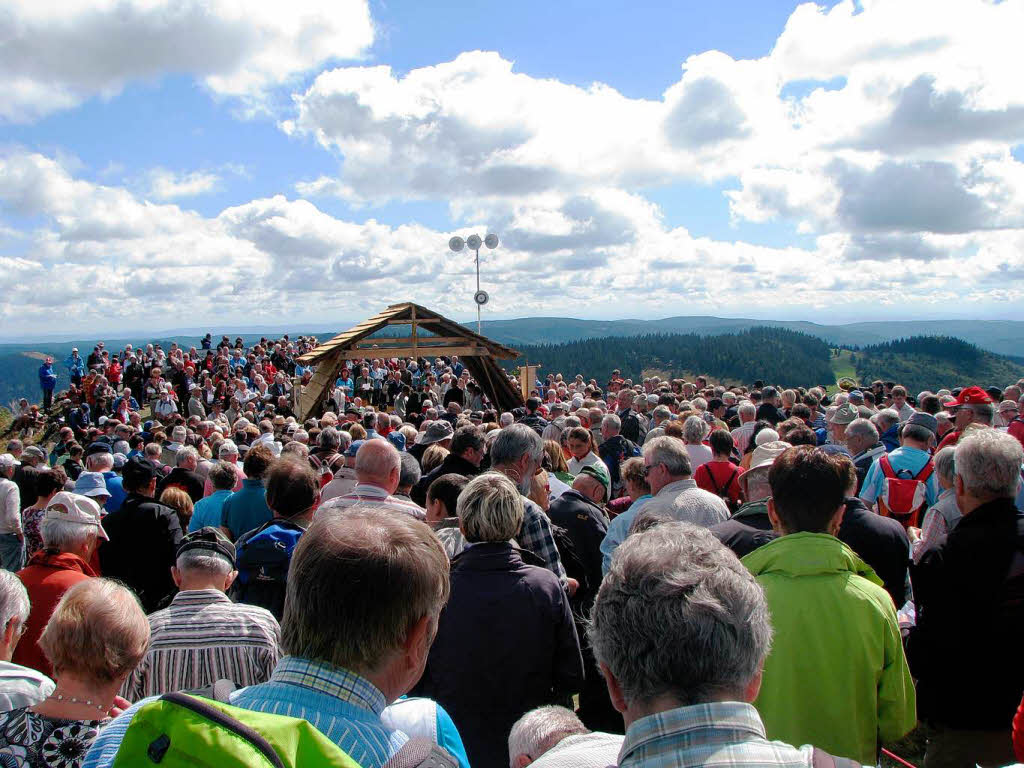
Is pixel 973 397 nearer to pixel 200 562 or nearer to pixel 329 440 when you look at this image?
pixel 329 440

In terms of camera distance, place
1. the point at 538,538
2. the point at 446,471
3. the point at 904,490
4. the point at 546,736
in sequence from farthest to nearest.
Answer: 1. the point at 446,471
2. the point at 904,490
3. the point at 538,538
4. the point at 546,736

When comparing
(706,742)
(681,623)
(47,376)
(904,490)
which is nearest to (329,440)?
(904,490)

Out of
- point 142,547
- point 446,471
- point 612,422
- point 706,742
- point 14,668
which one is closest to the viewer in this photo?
point 706,742

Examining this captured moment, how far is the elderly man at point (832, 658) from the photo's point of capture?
2430 mm

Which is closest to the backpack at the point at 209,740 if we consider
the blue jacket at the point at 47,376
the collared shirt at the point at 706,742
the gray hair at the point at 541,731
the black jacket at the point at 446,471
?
the collared shirt at the point at 706,742

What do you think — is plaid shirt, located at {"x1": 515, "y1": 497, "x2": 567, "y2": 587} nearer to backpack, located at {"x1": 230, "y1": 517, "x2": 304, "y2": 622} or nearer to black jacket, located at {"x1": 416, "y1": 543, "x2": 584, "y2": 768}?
black jacket, located at {"x1": 416, "y1": 543, "x2": 584, "y2": 768}

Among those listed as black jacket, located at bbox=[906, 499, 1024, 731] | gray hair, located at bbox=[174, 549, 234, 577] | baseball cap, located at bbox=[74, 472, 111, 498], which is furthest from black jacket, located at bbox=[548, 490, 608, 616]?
baseball cap, located at bbox=[74, 472, 111, 498]

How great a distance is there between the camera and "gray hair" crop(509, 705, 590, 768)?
193 cm

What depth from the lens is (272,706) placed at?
144cm

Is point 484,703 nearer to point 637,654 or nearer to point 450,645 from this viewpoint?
point 450,645

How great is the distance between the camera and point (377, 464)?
4.26 m

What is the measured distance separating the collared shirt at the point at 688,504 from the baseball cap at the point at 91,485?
5172 millimetres

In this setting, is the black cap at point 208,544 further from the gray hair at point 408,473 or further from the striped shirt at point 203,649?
the gray hair at point 408,473

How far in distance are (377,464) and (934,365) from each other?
158 metres
